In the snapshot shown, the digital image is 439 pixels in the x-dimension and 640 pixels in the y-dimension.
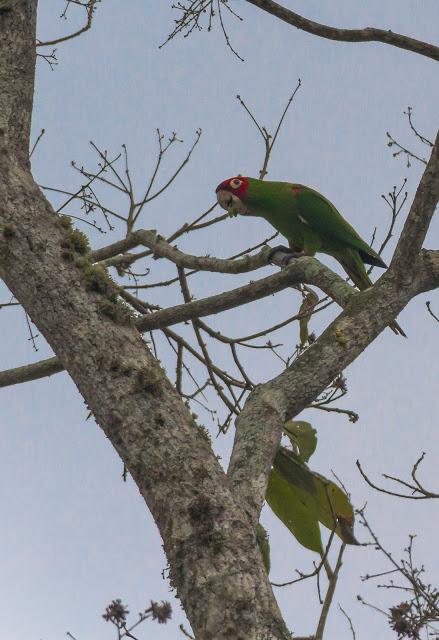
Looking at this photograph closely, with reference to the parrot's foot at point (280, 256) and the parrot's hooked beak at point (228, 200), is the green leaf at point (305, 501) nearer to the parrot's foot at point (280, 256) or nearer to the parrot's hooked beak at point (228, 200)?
the parrot's foot at point (280, 256)

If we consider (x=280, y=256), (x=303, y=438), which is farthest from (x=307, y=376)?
(x=280, y=256)

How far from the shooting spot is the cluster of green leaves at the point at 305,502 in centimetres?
327

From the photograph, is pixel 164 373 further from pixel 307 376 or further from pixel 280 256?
pixel 280 256

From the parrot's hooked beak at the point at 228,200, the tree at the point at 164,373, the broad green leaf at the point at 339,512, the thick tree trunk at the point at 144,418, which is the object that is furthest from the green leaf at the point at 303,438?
the parrot's hooked beak at the point at 228,200

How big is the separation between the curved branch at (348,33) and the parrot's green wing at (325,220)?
2597mm

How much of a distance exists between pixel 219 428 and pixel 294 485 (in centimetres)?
117

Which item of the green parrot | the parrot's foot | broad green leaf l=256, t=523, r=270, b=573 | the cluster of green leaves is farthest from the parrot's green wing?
broad green leaf l=256, t=523, r=270, b=573

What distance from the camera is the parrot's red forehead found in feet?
18.7

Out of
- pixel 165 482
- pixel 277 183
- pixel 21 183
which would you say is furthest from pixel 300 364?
pixel 277 183

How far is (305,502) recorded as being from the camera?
3350 millimetres

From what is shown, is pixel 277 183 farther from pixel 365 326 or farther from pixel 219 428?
pixel 365 326

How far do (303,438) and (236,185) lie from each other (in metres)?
2.54

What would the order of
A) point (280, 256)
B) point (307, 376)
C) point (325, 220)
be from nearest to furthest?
point (307, 376) → point (280, 256) → point (325, 220)

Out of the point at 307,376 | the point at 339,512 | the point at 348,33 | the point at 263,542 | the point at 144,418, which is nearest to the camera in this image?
the point at 144,418
